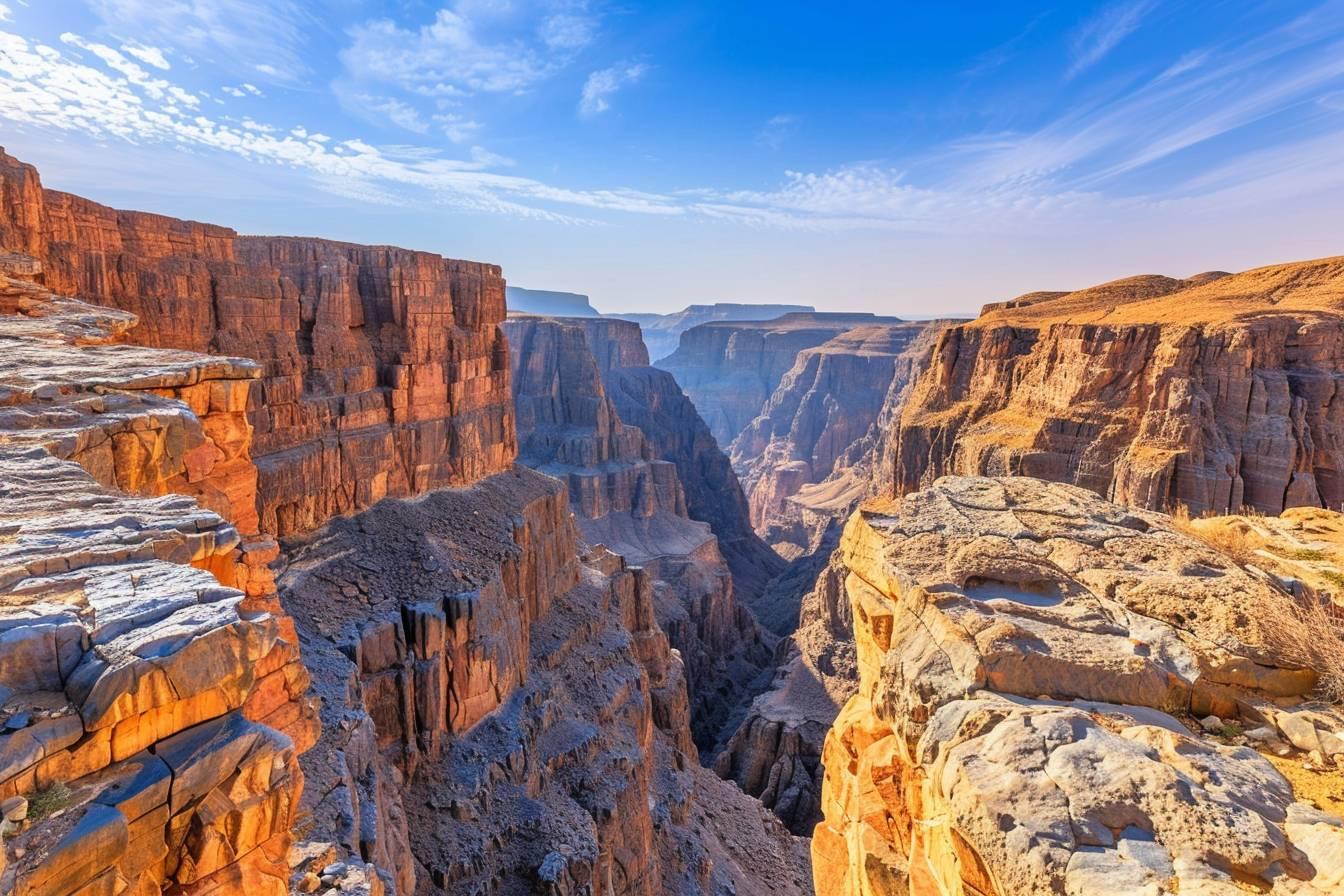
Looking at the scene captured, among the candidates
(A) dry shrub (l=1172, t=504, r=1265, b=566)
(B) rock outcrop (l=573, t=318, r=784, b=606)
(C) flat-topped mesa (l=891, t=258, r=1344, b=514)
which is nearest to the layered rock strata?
(A) dry shrub (l=1172, t=504, r=1265, b=566)

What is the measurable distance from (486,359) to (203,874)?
30902 millimetres

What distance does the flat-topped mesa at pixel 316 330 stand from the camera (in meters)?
19.8

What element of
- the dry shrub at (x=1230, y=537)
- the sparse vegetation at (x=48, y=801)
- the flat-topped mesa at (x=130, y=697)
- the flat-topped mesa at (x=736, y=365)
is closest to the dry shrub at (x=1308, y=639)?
the dry shrub at (x=1230, y=537)

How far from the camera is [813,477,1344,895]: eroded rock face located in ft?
16.0

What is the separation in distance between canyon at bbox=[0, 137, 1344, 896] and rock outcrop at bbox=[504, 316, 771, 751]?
2.93ft

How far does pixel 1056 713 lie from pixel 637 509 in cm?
6457

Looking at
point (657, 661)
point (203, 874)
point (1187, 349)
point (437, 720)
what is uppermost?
point (1187, 349)

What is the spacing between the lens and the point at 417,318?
94.8 feet

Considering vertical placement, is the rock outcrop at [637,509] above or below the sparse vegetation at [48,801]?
below

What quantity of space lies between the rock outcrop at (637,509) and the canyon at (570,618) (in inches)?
35.1

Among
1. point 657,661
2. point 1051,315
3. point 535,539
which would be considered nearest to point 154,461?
point 535,539

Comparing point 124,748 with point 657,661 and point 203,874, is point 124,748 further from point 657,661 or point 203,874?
point 657,661

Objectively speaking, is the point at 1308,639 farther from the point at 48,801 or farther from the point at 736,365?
the point at 736,365

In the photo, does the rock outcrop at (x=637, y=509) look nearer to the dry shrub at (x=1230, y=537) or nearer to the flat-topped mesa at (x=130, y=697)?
the dry shrub at (x=1230, y=537)
